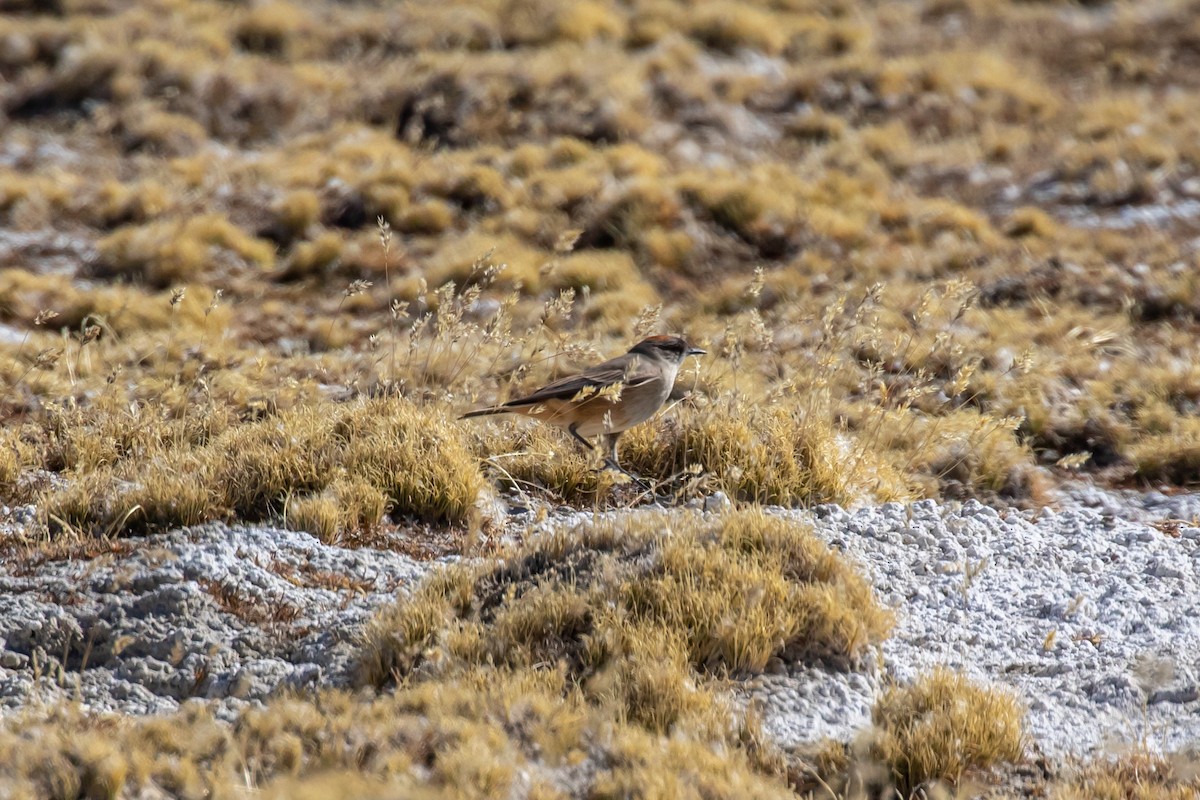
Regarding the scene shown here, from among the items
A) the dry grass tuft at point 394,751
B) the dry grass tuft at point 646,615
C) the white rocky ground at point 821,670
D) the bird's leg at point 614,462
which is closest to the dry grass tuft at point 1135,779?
the white rocky ground at point 821,670

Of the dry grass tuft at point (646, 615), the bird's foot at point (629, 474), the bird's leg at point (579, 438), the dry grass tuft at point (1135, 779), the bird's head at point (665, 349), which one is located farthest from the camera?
the bird's head at point (665, 349)

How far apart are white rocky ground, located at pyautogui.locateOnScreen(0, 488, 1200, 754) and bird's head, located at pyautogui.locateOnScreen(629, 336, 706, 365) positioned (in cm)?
136

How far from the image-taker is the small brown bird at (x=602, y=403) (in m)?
6.55

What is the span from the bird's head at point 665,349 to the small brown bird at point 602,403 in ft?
0.44

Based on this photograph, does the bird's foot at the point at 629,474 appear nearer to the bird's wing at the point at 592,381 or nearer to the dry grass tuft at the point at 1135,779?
the bird's wing at the point at 592,381

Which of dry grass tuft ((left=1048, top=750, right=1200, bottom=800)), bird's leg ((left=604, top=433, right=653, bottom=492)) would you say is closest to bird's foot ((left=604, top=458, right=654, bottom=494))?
bird's leg ((left=604, top=433, right=653, bottom=492))

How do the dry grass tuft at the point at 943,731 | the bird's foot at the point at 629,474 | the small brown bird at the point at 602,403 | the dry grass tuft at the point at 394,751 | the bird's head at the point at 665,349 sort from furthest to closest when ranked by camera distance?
the bird's head at the point at 665,349, the small brown bird at the point at 602,403, the bird's foot at the point at 629,474, the dry grass tuft at the point at 943,731, the dry grass tuft at the point at 394,751

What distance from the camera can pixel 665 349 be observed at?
23.2 feet

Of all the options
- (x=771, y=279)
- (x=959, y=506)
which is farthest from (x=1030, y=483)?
(x=771, y=279)

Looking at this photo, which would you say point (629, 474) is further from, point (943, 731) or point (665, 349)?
point (943, 731)

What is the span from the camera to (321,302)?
11.1 metres

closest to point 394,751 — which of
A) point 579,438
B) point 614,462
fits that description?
point 614,462

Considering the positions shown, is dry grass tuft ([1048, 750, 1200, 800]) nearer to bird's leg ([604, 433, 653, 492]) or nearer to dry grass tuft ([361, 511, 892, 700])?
dry grass tuft ([361, 511, 892, 700])

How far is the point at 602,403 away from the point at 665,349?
0.69m
